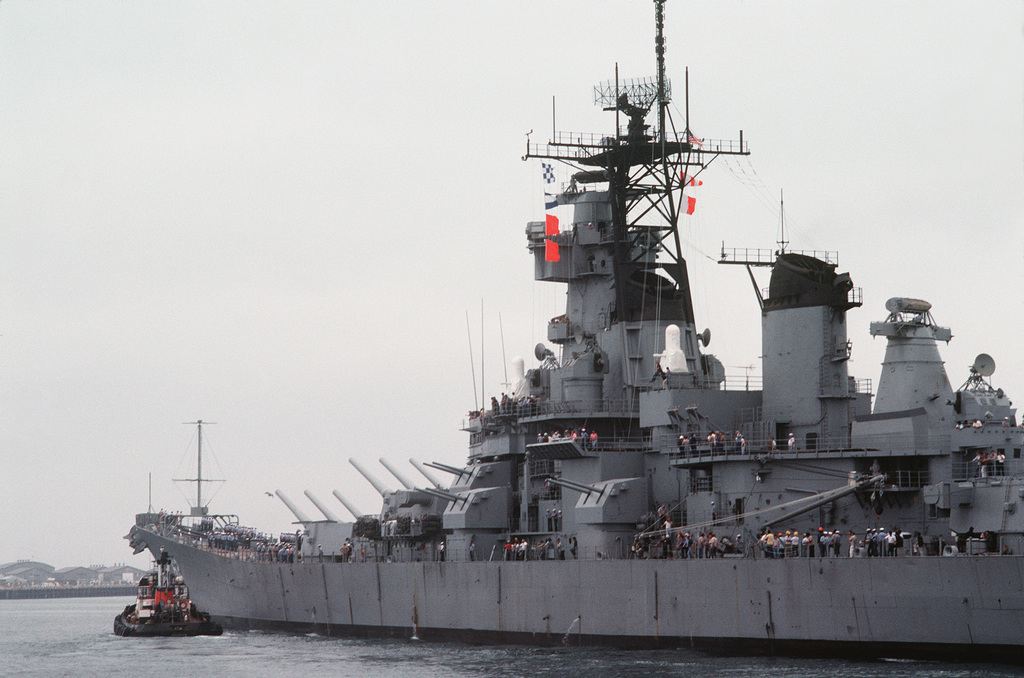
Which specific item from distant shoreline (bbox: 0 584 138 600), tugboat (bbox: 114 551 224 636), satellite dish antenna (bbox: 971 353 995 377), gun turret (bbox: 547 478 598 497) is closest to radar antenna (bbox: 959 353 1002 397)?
satellite dish antenna (bbox: 971 353 995 377)

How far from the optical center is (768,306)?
1651 inches

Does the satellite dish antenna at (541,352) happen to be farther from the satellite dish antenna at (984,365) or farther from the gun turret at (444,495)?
the satellite dish antenna at (984,365)

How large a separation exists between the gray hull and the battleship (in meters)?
0.06

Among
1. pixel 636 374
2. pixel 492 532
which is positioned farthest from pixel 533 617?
pixel 636 374

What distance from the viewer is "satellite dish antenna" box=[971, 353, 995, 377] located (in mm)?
38438

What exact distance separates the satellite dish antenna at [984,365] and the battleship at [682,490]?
0.05m

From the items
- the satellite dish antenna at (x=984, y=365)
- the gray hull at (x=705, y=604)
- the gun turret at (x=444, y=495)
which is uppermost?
the satellite dish antenna at (x=984, y=365)

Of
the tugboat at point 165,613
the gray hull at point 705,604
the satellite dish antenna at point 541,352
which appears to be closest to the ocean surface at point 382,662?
the gray hull at point 705,604

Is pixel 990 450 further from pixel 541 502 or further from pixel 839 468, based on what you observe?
pixel 541 502

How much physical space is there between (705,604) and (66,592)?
139585 millimetres

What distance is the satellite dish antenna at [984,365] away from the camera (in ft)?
126

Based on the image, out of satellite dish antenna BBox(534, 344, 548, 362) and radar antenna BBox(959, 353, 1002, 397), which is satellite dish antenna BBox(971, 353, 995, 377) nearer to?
radar antenna BBox(959, 353, 1002, 397)

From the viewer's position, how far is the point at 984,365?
38.5 metres

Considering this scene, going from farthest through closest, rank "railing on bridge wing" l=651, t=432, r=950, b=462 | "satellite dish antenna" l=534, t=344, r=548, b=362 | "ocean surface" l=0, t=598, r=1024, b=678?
"satellite dish antenna" l=534, t=344, r=548, b=362
"railing on bridge wing" l=651, t=432, r=950, b=462
"ocean surface" l=0, t=598, r=1024, b=678
